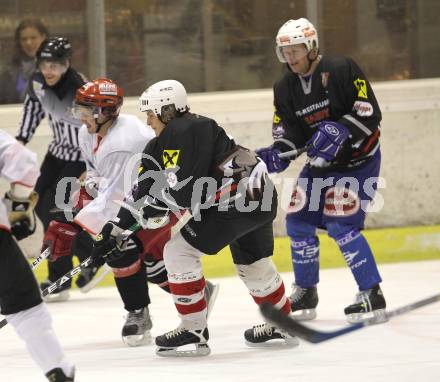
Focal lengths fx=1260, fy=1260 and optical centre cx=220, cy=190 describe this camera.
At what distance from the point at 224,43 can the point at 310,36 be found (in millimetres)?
2063

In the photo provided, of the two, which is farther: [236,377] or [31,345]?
[236,377]

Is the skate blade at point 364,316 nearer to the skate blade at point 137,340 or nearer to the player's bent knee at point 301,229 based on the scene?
the player's bent knee at point 301,229

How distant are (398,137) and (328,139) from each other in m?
2.11

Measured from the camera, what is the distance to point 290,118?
5277 mm

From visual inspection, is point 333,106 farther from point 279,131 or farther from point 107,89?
point 107,89

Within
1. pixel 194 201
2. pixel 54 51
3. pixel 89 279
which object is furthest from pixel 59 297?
pixel 194 201

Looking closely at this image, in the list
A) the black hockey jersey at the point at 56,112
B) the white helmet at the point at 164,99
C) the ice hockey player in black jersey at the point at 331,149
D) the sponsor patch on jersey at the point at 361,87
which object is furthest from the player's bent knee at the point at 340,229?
the black hockey jersey at the point at 56,112

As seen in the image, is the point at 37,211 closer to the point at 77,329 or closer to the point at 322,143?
the point at 77,329

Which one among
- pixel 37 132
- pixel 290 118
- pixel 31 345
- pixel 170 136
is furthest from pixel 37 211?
pixel 31 345

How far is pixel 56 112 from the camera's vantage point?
606cm

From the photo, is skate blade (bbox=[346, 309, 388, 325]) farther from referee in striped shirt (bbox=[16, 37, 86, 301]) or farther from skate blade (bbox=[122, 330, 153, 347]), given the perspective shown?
referee in striped shirt (bbox=[16, 37, 86, 301])

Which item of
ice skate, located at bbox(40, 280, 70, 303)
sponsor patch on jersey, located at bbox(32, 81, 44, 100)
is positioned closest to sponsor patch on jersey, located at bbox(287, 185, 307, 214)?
ice skate, located at bbox(40, 280, 70, 303)

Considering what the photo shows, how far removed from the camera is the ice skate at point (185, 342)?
455cm

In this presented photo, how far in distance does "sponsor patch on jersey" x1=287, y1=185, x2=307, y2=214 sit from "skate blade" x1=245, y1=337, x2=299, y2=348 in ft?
2.29
